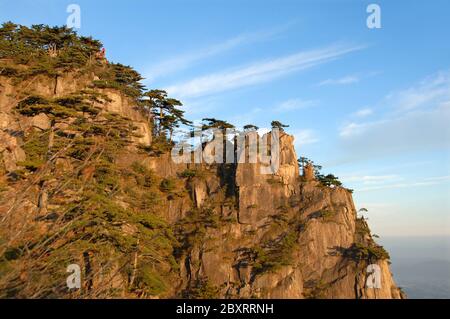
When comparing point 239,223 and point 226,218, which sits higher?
point 226,218

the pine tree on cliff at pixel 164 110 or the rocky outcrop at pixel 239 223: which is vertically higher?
the pine tree on cliff at pixel 164 110

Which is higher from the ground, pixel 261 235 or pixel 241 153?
pixel 241 153

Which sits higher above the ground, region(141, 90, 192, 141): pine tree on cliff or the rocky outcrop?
region(141, 90, 192, 141): pine tree on cliff

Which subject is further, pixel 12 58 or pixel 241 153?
pixel 241 153

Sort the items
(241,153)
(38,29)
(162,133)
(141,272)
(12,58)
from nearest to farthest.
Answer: (141,272) → (12,58) → (241,153) → (38,29) → (162,133)

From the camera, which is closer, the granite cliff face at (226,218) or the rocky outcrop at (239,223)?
the granite cliff face at (226,218)

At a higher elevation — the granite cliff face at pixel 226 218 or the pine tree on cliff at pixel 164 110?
the pine tree on cliff at pixel 164 110

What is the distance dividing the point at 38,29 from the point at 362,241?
3180 cm

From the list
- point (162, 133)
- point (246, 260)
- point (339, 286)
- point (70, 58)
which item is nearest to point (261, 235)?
point (246, 260)

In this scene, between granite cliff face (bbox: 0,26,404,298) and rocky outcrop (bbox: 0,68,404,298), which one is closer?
granite cliff face (bbox: 0,26,404,298)

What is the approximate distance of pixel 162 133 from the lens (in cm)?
3319

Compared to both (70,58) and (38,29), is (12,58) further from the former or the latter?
(38,29)

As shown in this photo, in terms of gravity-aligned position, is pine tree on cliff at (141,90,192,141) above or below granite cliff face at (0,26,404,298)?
above
